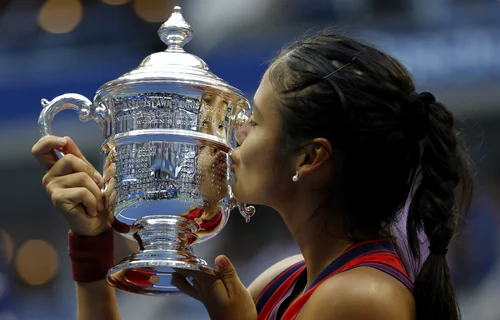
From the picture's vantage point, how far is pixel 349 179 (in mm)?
1438

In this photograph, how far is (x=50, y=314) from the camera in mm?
3725

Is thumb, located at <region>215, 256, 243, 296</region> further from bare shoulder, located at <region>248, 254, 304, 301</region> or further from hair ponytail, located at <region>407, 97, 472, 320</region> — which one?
hair ponytail, located at <region>407, 97, 472, 320</region>

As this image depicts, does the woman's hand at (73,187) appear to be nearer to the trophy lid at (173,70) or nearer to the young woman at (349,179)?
the young woman at (349,179)

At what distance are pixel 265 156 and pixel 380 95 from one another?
195 millimetres

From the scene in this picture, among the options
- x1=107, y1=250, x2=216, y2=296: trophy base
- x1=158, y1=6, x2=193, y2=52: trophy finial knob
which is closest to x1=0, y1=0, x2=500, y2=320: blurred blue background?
x1=158, y1=6, x2=193, y2=52: trophy finial knob

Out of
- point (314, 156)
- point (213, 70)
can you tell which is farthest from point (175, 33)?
point (213, 70)

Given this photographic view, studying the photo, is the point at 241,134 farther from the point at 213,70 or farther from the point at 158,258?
the point at 213,70

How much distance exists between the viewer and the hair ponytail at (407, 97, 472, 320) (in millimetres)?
1367

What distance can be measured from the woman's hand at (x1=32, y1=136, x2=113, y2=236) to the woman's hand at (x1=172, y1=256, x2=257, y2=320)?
17 cm

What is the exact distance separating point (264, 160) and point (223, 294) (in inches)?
8.6

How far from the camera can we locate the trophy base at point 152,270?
1468mm

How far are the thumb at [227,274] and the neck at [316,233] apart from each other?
4.5 inches

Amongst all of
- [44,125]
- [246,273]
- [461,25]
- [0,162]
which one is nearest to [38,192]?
[0,162]

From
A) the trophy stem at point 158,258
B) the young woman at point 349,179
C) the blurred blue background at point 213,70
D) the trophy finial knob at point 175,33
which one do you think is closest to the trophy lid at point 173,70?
the trophy finial knob at point 175,33
